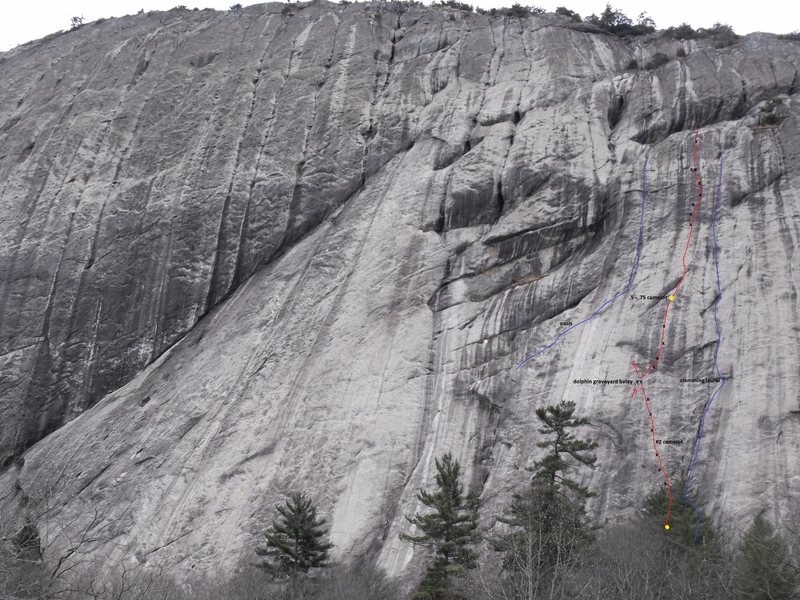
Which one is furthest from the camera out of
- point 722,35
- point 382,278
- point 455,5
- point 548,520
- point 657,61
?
point 455,5

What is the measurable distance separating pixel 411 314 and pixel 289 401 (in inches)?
204

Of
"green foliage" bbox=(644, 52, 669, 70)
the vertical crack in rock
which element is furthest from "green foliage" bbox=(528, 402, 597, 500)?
"green foliage" bbox=(644, 52, 669, 70)

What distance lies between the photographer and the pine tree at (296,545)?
69.2 ft

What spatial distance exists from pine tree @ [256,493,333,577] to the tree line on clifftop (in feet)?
0.12

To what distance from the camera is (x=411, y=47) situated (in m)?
40.6

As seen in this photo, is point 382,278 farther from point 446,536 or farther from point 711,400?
point 711,400

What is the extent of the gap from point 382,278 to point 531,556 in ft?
44.5

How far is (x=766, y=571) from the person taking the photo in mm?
16656

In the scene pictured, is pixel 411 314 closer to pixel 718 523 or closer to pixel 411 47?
pixel 718 523

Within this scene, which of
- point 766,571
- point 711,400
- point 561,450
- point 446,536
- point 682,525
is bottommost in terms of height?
point 766,571

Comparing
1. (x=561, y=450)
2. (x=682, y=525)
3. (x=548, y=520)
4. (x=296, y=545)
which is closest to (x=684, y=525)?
(x=682, y=525)

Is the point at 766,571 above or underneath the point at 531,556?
underneath

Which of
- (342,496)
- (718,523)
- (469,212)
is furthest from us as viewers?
(469,212)

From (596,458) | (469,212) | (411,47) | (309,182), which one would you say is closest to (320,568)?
(596,458)
